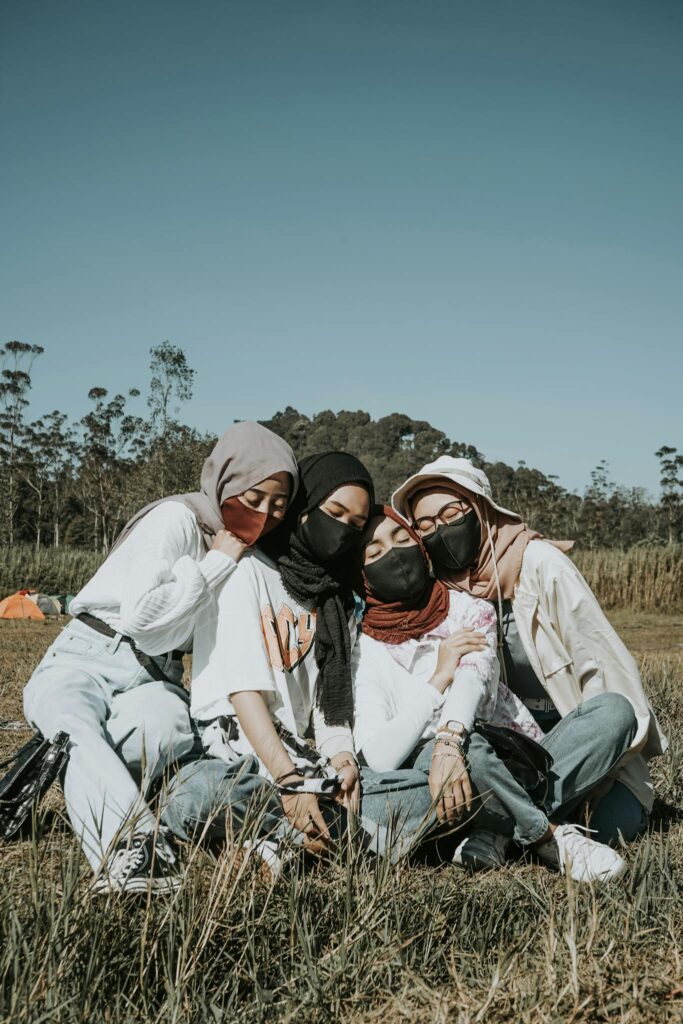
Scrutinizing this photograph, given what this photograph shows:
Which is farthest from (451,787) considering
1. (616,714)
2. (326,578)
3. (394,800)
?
(326,578)

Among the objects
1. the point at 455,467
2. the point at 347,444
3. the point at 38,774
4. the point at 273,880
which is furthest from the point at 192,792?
the point at 347,444

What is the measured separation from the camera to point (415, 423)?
69625 mm

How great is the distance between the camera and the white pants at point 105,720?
292 centimetres

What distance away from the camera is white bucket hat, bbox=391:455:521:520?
3756mm

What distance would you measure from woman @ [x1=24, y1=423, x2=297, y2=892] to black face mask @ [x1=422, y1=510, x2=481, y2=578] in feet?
2.16

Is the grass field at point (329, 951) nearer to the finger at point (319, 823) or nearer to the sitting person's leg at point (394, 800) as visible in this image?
the finger at point (319, 823)

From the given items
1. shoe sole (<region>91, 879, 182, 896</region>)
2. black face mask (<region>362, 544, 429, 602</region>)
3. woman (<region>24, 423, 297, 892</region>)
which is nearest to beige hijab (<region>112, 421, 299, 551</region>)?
woman (<region>24, 423, 297, 892</region>)

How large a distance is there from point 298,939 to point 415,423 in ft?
223

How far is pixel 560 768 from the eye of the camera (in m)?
3.36

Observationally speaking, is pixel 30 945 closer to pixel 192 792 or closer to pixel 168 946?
pixel 168 946

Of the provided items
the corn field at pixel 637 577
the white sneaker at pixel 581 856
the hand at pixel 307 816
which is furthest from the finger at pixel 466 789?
the corn field at pixel 637 577

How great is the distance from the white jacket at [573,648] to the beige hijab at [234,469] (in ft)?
3.53

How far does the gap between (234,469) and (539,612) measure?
1383 millimetres

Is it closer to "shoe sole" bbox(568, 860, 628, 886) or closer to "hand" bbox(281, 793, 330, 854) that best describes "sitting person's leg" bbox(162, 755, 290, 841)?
"hand" bbox(281, 793, 330, 854)
